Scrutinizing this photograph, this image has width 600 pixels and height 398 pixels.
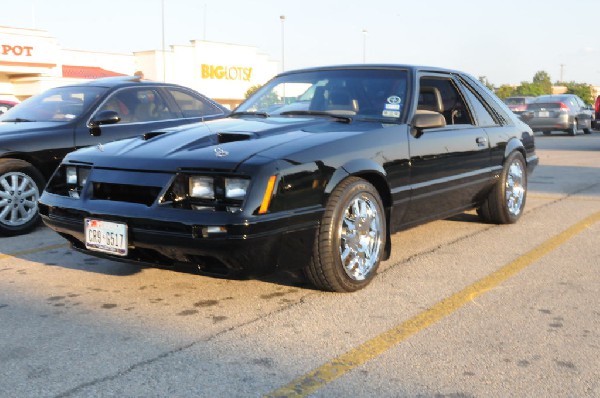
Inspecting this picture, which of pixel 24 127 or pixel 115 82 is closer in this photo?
pixel 24 127

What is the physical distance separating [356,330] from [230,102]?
53.9 m

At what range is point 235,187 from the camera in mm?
3566

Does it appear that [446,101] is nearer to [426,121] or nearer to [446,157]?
[446,157]

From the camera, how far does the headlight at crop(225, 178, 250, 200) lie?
11.6 feet

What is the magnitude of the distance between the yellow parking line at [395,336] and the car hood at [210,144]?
1.15m

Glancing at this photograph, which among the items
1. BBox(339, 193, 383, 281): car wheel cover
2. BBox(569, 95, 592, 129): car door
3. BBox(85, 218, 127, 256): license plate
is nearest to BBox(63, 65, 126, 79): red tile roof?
BBox(569, 95, 592, 129): car door

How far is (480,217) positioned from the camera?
650 centimetres

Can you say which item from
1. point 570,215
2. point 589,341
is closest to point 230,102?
point 570,215

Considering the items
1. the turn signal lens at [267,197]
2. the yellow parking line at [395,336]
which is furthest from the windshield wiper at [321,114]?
the yellow parking line at [395,336]

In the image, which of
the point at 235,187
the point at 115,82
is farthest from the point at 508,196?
the point at 115,82

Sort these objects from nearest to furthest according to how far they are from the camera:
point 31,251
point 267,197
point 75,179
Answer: point 267,197 → point 75,179 → point 31,251

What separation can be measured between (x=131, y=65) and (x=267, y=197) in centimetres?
4809

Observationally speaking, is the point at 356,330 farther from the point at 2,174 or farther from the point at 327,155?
the point at 2,174

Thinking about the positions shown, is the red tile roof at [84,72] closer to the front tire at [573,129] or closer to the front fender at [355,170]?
the front tire at [573,129]
